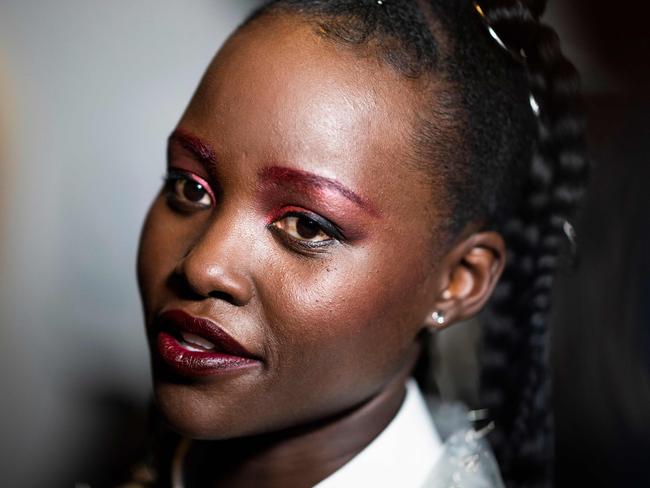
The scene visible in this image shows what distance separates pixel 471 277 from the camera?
1.12m

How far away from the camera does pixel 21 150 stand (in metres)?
1.89

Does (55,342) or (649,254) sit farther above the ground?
(649,254)

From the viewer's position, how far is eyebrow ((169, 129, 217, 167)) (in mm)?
958

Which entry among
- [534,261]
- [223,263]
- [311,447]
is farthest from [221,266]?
[534,261]

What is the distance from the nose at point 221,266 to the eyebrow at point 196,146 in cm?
8

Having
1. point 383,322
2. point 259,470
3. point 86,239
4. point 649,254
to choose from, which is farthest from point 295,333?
point 86,239

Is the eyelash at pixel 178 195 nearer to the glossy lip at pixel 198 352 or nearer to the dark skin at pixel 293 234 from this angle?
the dark skin at pixel 293 234

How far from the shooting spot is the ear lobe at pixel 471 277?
3.60 feet

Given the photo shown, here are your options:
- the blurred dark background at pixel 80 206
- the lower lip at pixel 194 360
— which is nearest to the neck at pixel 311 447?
the lower lip at pixel 194 360

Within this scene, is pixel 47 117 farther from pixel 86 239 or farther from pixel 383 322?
pixel 383 322

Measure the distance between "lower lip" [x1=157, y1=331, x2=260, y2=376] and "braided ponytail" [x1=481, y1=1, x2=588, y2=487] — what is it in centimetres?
47

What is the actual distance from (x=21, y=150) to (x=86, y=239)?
24 centimetres

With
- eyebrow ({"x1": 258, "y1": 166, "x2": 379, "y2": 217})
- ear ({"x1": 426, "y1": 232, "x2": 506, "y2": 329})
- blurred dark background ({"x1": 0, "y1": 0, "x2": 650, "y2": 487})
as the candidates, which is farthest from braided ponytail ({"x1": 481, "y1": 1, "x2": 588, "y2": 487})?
blurred dark background ({"x1": 0, "y1": 0, "x2": 650, "y2": 487})

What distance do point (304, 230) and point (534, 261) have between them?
1.43 ft
